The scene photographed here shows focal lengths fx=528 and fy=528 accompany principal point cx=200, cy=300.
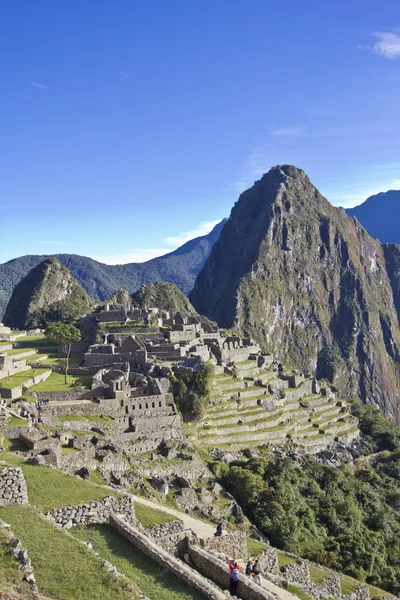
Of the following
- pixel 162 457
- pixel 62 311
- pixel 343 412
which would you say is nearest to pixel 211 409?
pixel 162 457

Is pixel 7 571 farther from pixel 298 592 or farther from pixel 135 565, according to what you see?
pixel 298 592

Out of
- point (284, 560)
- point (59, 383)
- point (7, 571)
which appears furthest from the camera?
point (59, 383)

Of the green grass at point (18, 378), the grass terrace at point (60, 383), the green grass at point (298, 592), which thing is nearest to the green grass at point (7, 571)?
the green grass at point (298, 592)

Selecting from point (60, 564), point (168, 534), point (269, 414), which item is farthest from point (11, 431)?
point (269, 414)

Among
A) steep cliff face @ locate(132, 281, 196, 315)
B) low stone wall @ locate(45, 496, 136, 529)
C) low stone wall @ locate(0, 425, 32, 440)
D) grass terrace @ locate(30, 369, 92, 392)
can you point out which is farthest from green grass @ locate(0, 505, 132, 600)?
steep cliff face @ locate(132, 281, 196, 315)

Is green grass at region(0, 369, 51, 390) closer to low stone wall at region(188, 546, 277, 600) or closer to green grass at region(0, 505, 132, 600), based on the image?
low stone wall at region(188, 546, 277, 600)

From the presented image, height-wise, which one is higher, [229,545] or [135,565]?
[135,565]
